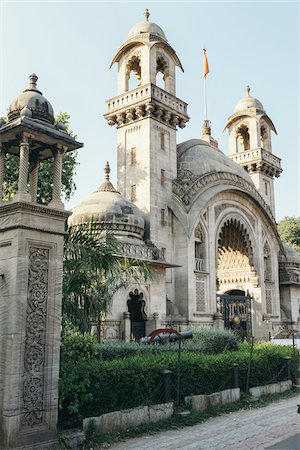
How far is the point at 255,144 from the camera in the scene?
3322cm

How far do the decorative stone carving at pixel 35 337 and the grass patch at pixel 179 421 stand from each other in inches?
43.4

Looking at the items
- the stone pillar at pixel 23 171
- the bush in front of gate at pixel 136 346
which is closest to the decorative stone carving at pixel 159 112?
the bush in front of gate at pixel 136 346

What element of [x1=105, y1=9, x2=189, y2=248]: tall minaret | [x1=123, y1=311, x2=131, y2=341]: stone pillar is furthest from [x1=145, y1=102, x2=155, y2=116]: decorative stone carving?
[x1=123, y1=311, x2=131, y2=341]: stone pillar

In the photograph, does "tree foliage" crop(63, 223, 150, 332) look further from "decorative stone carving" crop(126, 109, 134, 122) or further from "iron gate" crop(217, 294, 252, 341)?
"iron gate" crop(217, 294, 252, 341)

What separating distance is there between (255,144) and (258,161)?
4.33 ft

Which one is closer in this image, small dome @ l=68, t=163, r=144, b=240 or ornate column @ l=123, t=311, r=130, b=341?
ornate column @ l=123, t=311, r=130, b=341

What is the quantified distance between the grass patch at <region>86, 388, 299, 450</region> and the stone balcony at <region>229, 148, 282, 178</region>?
74.2 ft

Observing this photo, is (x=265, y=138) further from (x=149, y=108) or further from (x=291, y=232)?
(x=291, y=232)

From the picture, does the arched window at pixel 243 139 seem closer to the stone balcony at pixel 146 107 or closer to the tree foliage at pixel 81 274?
the stone balcony at pixel 146 107

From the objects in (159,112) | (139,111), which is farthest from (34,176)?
(159,112)

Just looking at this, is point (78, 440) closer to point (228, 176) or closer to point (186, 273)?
point (186, 273)

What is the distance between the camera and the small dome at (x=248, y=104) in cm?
3375

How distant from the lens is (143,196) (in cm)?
2197

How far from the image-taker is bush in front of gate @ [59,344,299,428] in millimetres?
7531
